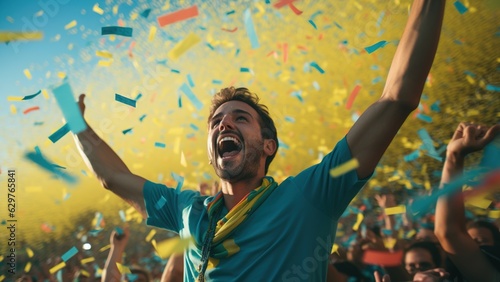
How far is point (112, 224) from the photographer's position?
5.00 metres

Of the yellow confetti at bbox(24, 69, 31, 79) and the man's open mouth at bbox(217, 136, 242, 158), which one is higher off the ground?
the man's open mouth at bbox(217, 136, 242, 158)

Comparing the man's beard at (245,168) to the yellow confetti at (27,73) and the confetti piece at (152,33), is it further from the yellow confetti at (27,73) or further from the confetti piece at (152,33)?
the yellow confetti at (27,73)

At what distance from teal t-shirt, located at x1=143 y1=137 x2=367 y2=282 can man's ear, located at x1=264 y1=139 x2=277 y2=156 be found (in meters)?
0.37

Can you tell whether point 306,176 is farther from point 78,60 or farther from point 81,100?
point 78,60

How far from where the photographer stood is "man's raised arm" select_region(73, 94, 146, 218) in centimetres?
220

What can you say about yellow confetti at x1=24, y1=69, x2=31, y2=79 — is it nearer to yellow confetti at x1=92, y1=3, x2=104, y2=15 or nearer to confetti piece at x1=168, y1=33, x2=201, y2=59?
yellow confetti at x1=92, y1=3, x2=104, y2=15

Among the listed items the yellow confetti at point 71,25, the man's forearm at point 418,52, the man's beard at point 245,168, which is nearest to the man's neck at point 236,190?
the man's beard at point 245,168

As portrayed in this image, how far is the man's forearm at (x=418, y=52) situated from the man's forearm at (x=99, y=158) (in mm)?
1179

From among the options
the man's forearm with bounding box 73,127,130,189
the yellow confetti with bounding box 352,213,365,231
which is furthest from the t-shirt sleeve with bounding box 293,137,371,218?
the yellow confetti with bounding box 352,213,365,231

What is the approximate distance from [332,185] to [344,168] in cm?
7

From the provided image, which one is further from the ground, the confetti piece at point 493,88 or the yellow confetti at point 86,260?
the confetti piece at point 493,88

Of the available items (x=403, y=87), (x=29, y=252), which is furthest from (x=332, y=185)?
(x=29, y=252)

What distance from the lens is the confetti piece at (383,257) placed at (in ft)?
10.1

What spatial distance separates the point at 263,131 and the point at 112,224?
123 inches
